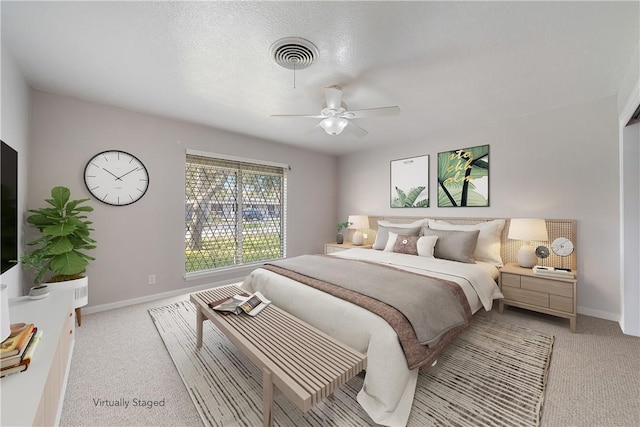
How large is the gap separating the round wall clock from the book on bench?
10.2ft

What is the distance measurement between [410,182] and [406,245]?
1.28 meters

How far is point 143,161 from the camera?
3.17m

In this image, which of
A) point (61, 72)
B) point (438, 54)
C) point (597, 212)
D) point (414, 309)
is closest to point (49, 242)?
point (61, 72)

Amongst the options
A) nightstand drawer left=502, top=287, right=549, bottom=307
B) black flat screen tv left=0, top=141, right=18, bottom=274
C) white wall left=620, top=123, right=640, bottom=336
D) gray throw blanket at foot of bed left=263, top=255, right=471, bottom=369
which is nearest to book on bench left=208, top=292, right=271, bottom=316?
gray throw blanket at foot of bed left=263, top=255, right=471, bottom=369

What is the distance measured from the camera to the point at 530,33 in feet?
5.57

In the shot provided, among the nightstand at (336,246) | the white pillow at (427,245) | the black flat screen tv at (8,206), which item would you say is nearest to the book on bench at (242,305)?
the black flat screen tv at (8,206)

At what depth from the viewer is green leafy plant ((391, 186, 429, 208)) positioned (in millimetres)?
4066

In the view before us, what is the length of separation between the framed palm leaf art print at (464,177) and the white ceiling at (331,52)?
691 mm

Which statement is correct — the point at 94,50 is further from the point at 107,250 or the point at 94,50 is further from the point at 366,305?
the point at 366,305

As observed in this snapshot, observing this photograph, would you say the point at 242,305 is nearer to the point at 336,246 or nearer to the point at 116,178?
the point at 116,178

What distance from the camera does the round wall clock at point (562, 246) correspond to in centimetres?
275

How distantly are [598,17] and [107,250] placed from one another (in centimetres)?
466

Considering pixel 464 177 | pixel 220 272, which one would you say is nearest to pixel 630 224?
pixel 464 177

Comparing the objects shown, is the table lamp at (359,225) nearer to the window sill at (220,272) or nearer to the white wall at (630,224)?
the window sill at (220,272)
